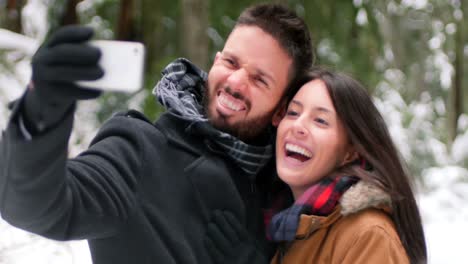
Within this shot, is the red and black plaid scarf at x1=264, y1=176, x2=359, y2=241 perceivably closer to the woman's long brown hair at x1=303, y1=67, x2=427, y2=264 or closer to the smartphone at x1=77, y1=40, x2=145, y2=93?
the woman's long brown hair at x1=303, y1=67, x2=427, y2=264

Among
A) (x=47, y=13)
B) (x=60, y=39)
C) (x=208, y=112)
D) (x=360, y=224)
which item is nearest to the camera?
(x=60, y=39)

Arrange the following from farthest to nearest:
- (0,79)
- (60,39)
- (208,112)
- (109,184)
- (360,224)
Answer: (0,79) → (208,112) → (360,224) → (109,184) → (60,39)

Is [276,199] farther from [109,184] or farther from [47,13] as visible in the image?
[47,13]

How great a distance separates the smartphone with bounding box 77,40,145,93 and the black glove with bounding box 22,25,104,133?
25 mm

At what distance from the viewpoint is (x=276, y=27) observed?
1.95 metres

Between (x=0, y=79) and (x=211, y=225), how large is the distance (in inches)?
62.6

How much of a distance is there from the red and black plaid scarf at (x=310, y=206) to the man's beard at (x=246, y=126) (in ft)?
0.93

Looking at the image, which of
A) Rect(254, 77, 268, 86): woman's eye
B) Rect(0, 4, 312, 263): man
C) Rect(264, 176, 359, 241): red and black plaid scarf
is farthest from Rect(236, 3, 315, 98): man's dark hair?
Rect(264, 176, 359, 241): red and black plaid scarf

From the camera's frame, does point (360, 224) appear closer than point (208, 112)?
Yes

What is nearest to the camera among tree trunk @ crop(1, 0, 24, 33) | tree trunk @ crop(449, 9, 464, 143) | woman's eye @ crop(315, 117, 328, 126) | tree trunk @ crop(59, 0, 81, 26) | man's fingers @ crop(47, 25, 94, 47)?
man's fingers @ crop(47, 25, 94, 47)

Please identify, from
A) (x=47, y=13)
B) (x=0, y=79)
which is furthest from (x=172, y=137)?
(x=47, y=13)

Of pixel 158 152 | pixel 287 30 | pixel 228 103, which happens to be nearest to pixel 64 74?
pixel 158 152

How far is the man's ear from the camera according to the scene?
1997mm

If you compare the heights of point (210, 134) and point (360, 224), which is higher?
point (210, 134)
